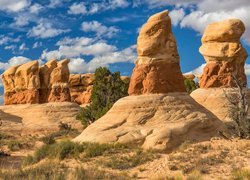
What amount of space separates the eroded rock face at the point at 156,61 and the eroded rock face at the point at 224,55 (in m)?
10.6

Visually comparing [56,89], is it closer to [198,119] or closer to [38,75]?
[38,75]

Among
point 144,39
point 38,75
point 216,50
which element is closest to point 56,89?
point 38,75

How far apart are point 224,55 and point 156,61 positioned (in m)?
13.0

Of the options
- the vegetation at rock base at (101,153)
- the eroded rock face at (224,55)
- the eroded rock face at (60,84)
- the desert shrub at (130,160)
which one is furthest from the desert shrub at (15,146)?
the eroded rock face at (60,84)

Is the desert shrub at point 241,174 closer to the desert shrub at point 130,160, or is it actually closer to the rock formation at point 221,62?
the desert shrub at point 130,160

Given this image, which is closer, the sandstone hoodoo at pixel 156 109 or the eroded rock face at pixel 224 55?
the sandstone hoodoo at pixel 156 109

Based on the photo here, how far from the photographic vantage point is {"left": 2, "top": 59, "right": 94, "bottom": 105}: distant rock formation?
5294 centimetres

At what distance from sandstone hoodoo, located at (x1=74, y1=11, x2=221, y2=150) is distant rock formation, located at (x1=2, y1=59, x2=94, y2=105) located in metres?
27.5

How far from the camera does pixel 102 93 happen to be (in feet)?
150

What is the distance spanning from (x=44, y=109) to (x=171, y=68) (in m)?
26.5

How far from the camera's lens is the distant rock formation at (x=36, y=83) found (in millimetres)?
52938

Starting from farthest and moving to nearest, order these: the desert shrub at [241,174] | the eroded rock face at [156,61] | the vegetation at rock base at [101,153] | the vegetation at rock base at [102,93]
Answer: the vegetation at rock base at [102,93] < the eroded rock face at [156,61] < the vegetation at rock base at [101,153] < the desert shrub at [241,174]

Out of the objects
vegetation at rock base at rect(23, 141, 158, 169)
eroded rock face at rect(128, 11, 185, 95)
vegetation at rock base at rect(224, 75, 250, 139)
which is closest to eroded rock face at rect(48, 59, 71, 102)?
eroded rock face at rect(128, 11, 185, 95)

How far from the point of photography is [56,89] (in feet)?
175
